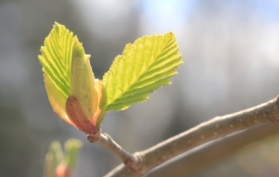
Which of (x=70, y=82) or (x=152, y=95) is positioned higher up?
(x=70, y=82)

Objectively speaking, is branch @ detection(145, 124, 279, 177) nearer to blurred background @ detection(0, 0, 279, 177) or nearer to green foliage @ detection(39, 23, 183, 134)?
green foliage @ detection(39, 23, 183, 134)

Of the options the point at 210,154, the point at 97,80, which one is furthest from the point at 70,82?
the point at 210,154

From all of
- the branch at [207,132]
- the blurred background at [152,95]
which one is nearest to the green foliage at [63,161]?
the branch at [207,132]

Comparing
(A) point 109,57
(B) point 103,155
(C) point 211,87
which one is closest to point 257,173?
(C) point 211,87

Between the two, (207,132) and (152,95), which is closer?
(207,132)

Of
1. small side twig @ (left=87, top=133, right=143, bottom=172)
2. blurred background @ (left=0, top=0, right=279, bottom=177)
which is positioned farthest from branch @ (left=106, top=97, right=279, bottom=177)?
blurred background @ (left=0, top=0, right=279, bottom=177)

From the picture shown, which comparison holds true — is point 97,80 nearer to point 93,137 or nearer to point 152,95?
point 93,137

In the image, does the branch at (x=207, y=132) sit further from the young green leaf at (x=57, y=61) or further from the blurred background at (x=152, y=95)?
the blurred background at (x=152, y=95)
